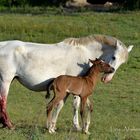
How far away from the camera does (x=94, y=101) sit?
14750 mm

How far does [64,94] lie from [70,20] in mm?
22173

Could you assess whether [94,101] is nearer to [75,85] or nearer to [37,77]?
[37,77]

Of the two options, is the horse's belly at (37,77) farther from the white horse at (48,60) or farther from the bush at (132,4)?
the bush at (132,4)

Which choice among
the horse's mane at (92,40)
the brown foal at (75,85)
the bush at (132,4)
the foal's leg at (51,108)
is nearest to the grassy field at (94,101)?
the foal's leg at (51,108)

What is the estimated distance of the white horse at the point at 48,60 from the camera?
434 inches

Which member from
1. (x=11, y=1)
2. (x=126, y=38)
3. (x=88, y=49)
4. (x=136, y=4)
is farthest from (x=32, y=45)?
(x=11, y=1)

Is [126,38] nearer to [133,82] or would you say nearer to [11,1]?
[133,82]

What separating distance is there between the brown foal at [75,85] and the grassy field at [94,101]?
0.41 metres

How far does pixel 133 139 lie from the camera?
33.0 ft

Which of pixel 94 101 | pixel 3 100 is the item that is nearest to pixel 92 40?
pixel 3 100

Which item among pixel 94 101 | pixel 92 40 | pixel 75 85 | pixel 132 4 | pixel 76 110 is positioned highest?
pixel 92 40

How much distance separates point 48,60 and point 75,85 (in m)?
0.70

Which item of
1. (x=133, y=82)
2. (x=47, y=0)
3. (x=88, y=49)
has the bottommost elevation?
(x=47, y=0)

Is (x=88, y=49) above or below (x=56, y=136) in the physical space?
above
